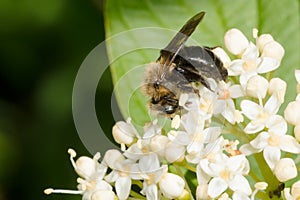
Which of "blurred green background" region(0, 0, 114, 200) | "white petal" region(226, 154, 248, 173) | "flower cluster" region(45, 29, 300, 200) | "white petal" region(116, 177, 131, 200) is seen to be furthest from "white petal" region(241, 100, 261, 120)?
"blurred green background" region(0, 0, 114, 200)

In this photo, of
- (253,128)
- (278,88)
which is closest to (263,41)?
(278,88)

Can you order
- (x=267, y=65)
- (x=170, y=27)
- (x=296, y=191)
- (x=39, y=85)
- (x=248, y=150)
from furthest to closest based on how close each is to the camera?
1. (x=39, y=85)
2. (x=170, y=27)
3. (x=267, y=65)
4. (x=248, y=150)
5. (x=296, y=191)

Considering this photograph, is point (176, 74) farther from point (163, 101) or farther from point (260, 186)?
point (260, 186)

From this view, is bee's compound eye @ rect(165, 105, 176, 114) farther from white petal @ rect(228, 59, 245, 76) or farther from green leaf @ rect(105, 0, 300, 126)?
green leaf @ rect(105, 0, 300, 126)

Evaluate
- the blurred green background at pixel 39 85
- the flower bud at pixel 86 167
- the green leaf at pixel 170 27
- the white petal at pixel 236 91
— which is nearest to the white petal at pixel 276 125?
the white petal at pixel 236 91

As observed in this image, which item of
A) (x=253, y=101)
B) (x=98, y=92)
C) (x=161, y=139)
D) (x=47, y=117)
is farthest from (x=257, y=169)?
(x=47, y=117)

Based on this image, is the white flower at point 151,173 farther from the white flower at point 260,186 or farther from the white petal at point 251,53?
the white petal at point 251,53
